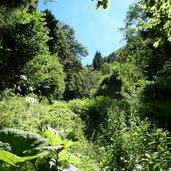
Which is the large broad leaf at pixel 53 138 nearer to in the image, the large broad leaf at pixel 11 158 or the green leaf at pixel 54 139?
the green leaf at pixel 54 139

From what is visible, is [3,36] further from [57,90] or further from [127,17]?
[127,17]

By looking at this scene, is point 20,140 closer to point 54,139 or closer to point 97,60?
point 54,139

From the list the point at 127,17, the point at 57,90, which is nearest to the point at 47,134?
the point at 57,90

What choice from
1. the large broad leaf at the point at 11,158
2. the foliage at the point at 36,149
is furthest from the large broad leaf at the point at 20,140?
the large broad leaf at the point at 11,158

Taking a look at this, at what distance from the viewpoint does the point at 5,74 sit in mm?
18234

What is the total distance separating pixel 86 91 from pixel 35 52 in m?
33.6

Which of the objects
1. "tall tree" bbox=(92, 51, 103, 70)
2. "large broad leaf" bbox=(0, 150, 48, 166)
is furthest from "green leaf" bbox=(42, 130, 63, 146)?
"tall tree" bbox=(92, 51, 103, 70)

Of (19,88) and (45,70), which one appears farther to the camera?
(45,70)

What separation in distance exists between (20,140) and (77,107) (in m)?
18.4

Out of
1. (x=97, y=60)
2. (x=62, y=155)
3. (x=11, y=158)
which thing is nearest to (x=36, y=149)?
(x=11, y=158)

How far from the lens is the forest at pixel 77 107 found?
1.34 metres

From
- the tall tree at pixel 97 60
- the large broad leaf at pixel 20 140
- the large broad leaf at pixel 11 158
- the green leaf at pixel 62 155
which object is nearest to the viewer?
the large broad leaf at pixel 11 158

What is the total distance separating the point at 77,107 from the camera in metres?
19.6

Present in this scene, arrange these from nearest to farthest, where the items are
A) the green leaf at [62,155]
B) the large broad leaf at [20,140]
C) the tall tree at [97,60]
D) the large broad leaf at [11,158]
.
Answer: the large broad leaf at [11,158] < the large broad leaf at [20,140] < the green leaf at [62,155] < the tall tree at [97,60]
